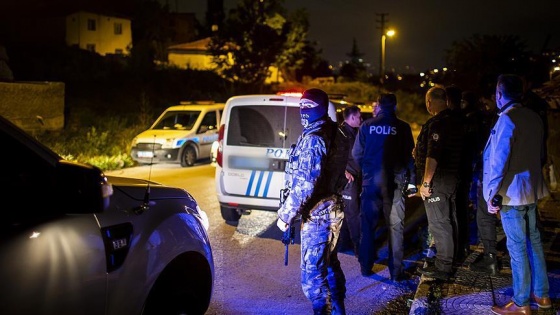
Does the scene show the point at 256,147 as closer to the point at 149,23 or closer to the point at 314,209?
the point at 314,209

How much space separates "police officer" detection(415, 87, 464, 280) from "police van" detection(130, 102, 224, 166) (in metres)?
9.75

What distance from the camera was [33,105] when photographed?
596 inches

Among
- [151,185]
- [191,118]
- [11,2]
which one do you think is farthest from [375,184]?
[11,2]

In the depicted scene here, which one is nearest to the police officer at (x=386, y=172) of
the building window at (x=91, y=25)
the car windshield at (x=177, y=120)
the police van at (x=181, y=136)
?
the police van at (x=181, y=136)

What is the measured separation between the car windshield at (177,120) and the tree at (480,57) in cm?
2044

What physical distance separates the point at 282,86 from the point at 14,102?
3303 cm

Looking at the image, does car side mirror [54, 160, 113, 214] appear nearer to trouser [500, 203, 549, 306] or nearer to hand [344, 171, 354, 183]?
trouser [500, 203, 549, 306]

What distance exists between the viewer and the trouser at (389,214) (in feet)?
18.7

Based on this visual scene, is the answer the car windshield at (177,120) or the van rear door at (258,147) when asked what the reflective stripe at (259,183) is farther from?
the car windshield at (177,120)

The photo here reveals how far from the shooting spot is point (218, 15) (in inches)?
2911

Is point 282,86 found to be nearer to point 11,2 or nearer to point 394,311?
point 11,2

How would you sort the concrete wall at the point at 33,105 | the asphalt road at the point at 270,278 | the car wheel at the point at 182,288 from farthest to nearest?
the concrete wall at the point at 33,105 < the asphalt road at the point at 270,278 < the car wheel at the point at 182,288

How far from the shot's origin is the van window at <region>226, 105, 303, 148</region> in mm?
7453

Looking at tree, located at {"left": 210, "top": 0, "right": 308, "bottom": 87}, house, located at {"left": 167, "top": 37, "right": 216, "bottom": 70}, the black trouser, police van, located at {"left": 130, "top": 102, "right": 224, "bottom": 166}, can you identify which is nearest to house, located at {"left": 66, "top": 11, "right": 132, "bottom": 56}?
house, located at {"left": 167, "top": 37, "right": 216, "bottom": 70}
